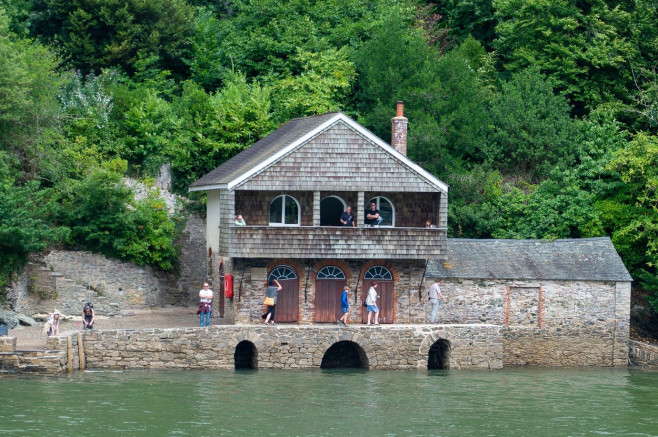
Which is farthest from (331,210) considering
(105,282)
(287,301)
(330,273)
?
(105,282)

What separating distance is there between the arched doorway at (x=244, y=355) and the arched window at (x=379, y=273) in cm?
446

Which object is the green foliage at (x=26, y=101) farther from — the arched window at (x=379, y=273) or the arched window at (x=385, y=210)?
the arched window at (x=379, y=273)

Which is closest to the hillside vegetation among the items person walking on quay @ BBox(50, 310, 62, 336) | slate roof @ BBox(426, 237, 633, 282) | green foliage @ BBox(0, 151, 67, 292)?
green foliage @ BBox(0, 151, 67, 292)

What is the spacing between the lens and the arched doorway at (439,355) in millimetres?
37312

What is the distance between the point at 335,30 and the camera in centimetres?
5222

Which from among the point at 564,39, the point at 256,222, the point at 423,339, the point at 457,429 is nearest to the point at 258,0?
the point at 564,39

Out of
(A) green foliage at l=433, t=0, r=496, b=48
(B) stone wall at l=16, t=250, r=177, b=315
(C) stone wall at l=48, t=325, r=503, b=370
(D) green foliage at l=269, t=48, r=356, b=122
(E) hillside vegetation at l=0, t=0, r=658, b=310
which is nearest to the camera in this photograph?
(C) stone wall at l=48, t=325, r=503, b=370

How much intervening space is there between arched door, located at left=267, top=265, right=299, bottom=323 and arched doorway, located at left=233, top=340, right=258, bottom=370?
51.2 inches

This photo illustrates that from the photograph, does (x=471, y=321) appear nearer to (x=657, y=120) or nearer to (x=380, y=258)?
(x=380, y=258)

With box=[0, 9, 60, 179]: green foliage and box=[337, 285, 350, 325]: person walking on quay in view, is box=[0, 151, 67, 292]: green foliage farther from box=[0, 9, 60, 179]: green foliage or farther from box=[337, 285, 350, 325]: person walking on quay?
box=[337, 285, 350, 325]: person walking on quay

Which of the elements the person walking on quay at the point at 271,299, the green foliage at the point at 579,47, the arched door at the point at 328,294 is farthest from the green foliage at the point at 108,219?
the green foliage at the point at 579,47

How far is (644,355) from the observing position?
39.7 m

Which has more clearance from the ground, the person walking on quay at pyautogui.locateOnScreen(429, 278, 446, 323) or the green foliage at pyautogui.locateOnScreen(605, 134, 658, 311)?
the green foliage at pyautogui.locateOnScreen(605, 134, 658, 311)

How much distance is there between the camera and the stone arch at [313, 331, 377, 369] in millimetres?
35875
